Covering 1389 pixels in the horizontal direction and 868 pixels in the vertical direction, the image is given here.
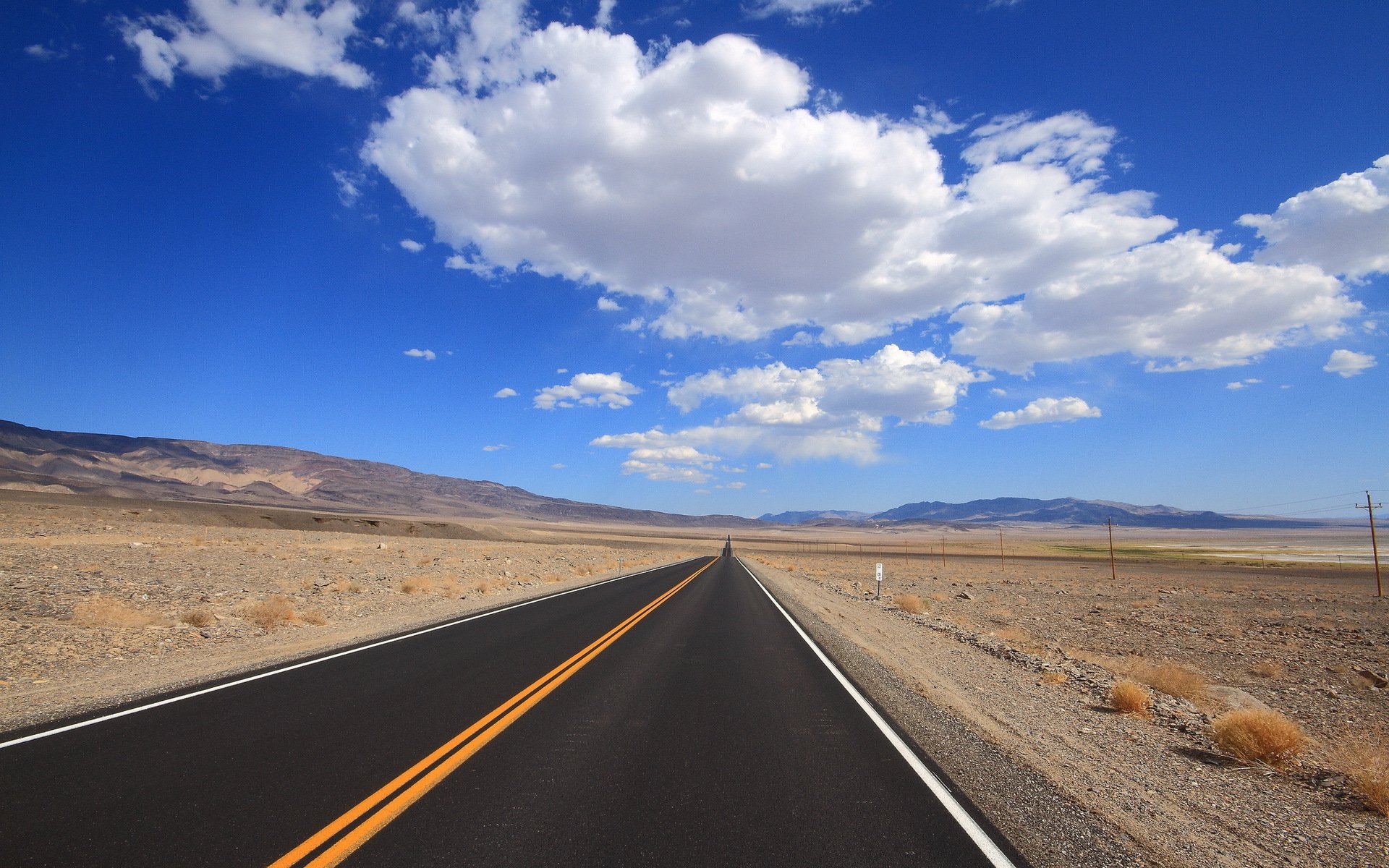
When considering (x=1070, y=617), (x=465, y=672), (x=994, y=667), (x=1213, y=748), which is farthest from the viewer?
(x=1070, y=617)

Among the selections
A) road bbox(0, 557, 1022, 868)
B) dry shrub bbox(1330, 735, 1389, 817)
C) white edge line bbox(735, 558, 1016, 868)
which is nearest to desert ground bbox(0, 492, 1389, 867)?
dry shrub bbox(1330, 735, 1389, 817)

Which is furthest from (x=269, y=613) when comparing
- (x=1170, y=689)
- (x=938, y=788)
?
(x=1170, y=689)

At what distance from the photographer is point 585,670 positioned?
9.69 m

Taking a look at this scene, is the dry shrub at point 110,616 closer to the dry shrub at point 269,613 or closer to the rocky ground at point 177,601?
the rocky ground at point 177,601

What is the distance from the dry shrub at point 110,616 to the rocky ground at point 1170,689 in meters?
14.4

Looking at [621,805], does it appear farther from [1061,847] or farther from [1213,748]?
[1213,748]

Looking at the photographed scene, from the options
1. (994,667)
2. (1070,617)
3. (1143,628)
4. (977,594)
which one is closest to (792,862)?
(994,667)

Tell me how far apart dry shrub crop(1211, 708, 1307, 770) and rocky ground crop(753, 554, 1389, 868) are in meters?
0.16

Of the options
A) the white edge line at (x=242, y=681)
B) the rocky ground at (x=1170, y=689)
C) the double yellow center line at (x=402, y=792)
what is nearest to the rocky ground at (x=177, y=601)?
the white edge line at (x=242, y=681)

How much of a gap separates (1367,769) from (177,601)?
2177 centimetres

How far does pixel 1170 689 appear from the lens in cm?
1191

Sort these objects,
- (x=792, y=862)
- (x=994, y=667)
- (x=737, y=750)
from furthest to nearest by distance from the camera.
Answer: (x=994, y=667) < (x=737, y=750) < (x=792, y=862)

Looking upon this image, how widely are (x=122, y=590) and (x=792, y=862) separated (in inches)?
751

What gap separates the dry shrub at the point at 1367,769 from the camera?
5757mm
